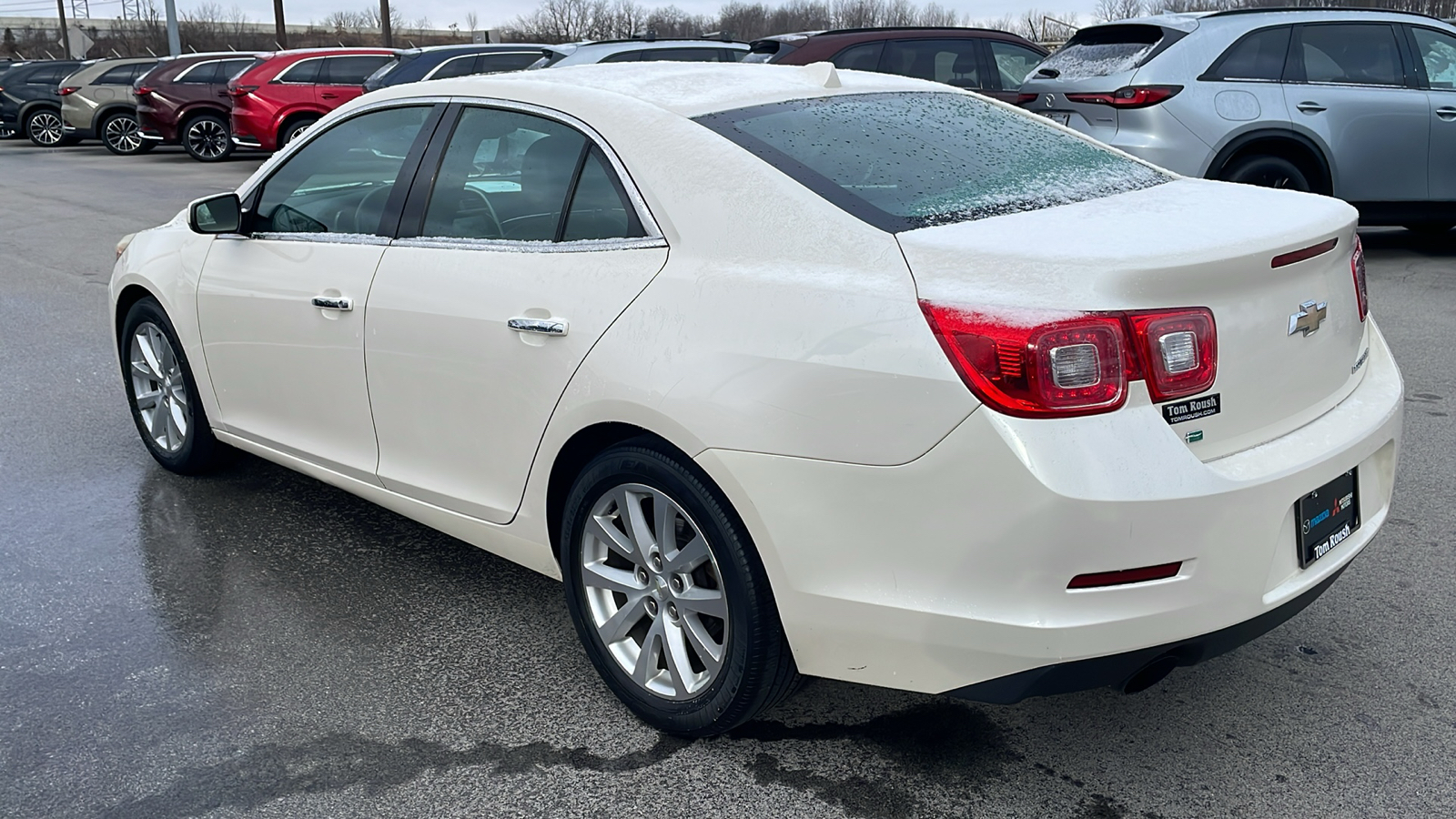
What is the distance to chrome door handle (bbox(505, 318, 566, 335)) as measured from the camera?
298 cm

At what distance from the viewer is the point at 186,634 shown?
11.8 ft

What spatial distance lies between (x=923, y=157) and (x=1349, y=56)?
730cm

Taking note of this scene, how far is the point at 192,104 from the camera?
71.4 feet

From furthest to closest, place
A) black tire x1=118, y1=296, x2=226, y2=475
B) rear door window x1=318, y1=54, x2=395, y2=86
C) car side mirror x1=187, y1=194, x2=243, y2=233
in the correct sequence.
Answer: rear door window x1=318, y1=54, x2=395, y2=86, black tire x1=118, y1=296, x2=226, y2=475, car side mirror x1=187, y1=194, x2=243, y2=233

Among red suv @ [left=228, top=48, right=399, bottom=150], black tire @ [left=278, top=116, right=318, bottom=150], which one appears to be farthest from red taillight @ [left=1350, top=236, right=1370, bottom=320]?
black tire @ [left=278, top=116, right=318, bottom=150]

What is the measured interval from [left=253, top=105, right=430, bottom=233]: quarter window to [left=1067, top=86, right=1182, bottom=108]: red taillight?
6296 mm

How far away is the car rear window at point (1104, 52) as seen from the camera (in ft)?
29.4

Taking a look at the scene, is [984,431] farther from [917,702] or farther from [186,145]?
[186,145]

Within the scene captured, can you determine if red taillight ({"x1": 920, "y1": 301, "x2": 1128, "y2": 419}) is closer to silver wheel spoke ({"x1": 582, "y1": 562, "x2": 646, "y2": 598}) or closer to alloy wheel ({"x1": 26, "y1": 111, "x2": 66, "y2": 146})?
silver wheel spoke ({"x1": 582, "y1": 562, "x2": 646, "y2": 598})

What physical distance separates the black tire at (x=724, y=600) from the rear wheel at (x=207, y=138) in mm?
21385

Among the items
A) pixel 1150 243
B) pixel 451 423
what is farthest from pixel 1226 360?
pixel 451 423

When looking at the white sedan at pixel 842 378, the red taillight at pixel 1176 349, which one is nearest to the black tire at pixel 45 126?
the white sedan at pixel 842 378

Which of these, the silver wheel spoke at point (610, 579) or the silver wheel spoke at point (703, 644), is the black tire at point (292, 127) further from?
the silver wheel spoke at point (703, 644)

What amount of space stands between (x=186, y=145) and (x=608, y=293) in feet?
71.6
